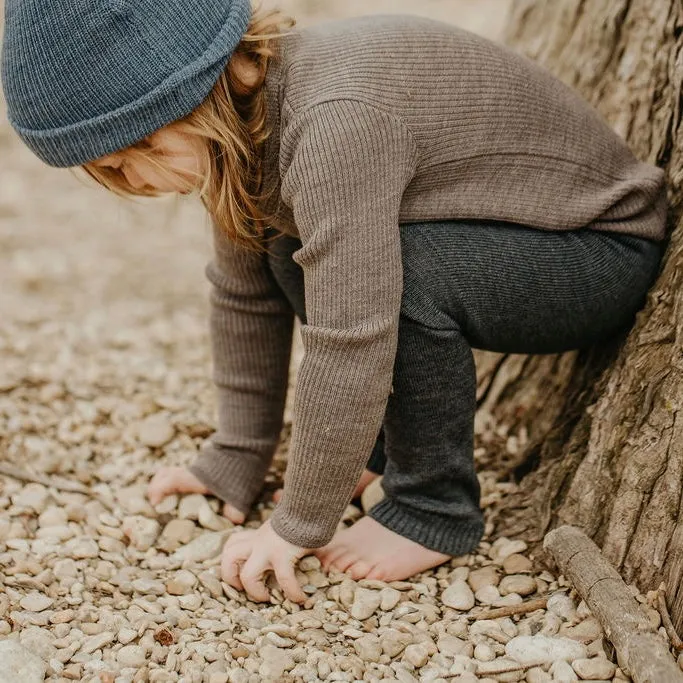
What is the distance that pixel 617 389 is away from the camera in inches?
65.7

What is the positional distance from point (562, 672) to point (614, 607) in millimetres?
133

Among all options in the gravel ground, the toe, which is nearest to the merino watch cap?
the gravel ground

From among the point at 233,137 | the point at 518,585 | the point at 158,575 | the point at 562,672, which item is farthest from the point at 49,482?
the point at 562,672

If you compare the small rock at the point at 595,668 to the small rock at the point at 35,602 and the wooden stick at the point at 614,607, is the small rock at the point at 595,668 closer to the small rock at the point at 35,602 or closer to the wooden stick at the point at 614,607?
the wooden stick at the point at 614,607

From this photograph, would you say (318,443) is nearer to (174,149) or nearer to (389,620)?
(389,620)

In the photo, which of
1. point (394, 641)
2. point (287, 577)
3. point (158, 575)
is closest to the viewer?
point (394, 641)

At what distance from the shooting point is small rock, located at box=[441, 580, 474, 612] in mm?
1632

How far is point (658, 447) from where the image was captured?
5.00 feet

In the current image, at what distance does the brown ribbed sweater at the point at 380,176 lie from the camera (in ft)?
4.82

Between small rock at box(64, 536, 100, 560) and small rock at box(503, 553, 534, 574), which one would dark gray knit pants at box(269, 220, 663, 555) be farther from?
small rock at box(64, 536, 100, 560)

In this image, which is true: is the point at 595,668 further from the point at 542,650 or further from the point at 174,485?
the point at 174,485

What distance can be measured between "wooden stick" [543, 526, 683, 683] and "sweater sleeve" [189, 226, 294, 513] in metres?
0.63

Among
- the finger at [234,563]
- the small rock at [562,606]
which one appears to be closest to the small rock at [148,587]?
the finger at [234,563]

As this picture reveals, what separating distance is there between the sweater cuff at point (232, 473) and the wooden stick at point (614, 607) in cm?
61
